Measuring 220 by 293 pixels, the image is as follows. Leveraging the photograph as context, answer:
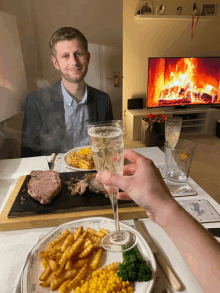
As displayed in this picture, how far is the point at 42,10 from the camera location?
146 centimetres

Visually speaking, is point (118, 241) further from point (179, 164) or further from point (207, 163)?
point (207, 163)

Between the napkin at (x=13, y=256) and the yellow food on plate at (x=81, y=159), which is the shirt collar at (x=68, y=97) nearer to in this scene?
the yellow food on plate at (x=81, y=159)

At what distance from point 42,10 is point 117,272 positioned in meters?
1.66

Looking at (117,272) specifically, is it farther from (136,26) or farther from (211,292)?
(136,26)

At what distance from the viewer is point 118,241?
711 mm

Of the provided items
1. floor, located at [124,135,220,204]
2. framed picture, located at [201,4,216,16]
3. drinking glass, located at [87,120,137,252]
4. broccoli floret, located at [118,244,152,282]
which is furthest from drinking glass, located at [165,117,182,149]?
framed picture, located at [201,4,216,16]

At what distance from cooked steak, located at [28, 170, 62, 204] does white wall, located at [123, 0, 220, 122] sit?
2.78 m

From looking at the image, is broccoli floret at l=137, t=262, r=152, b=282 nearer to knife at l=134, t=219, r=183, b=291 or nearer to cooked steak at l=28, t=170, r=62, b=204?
knife at l=134, t=219, r=183, b=291

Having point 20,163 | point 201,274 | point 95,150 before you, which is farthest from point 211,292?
point 20,163

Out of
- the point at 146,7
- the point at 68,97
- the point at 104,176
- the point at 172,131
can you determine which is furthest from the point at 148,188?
the point at 146,7

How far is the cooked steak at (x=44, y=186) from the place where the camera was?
90 centimetres

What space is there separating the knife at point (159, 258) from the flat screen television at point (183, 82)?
291cm

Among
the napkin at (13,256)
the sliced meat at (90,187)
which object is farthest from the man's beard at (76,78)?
the napkin at (13,256)

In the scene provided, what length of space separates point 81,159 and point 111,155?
0.66m
